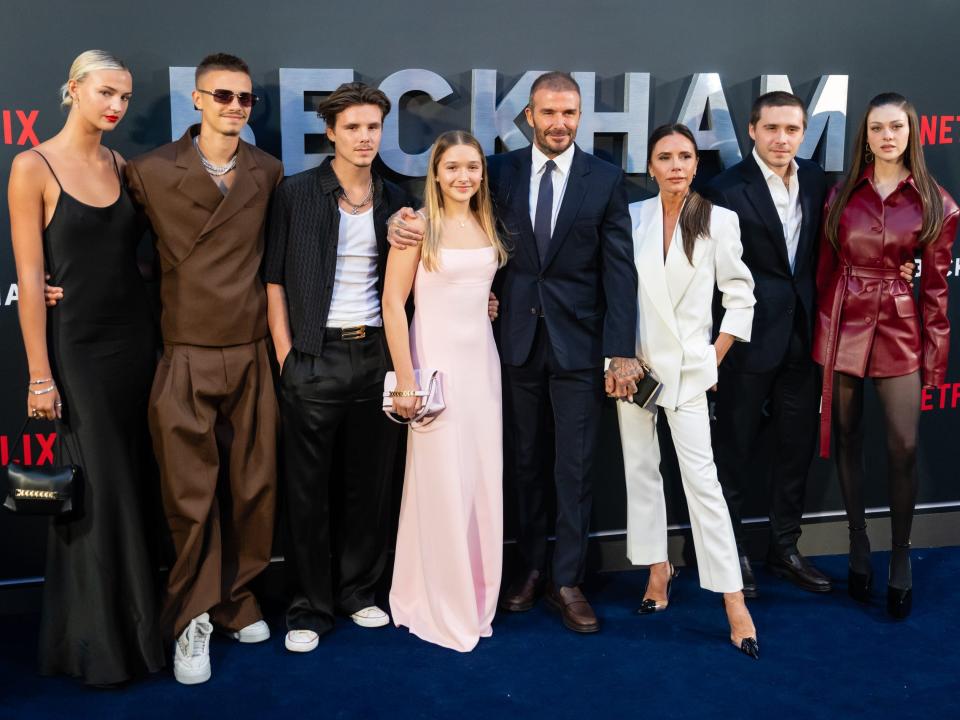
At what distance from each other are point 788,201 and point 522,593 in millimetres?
1950

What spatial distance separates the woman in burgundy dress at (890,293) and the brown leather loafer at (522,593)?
1312mm

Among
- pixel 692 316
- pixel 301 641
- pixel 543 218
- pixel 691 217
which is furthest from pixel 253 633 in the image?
pixel 691 217

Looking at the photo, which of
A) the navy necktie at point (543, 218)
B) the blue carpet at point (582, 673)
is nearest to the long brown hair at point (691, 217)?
the navy necktie at point (543, 218)

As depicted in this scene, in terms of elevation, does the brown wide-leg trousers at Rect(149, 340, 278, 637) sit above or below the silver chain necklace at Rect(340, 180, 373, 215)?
below

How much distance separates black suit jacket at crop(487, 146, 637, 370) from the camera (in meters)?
3.78

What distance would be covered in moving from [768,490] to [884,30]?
86.6 inches

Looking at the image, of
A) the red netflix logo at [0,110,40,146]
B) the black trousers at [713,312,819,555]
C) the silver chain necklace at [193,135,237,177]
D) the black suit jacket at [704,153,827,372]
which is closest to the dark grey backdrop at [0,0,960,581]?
the red netflix logo at [0,110,40,146]

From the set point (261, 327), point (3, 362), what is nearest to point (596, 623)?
point (261, 327)

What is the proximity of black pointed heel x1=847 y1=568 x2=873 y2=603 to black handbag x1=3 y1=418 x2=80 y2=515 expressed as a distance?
3.11 meters

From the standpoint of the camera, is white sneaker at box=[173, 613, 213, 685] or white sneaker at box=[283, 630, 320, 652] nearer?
white sneaker at box=[173, 613, 213, 685]

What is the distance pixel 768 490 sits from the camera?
15.8 ft

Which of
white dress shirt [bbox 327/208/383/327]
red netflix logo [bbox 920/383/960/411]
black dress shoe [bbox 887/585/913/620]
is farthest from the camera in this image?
red netflix logo [bbox 920/383/960/411]

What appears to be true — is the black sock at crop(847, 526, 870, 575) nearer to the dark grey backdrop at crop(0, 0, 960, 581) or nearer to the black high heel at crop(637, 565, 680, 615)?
the dark grey backdrop at crop(0, 0, 960, 581)

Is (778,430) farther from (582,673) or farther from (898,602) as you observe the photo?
(582,673)
